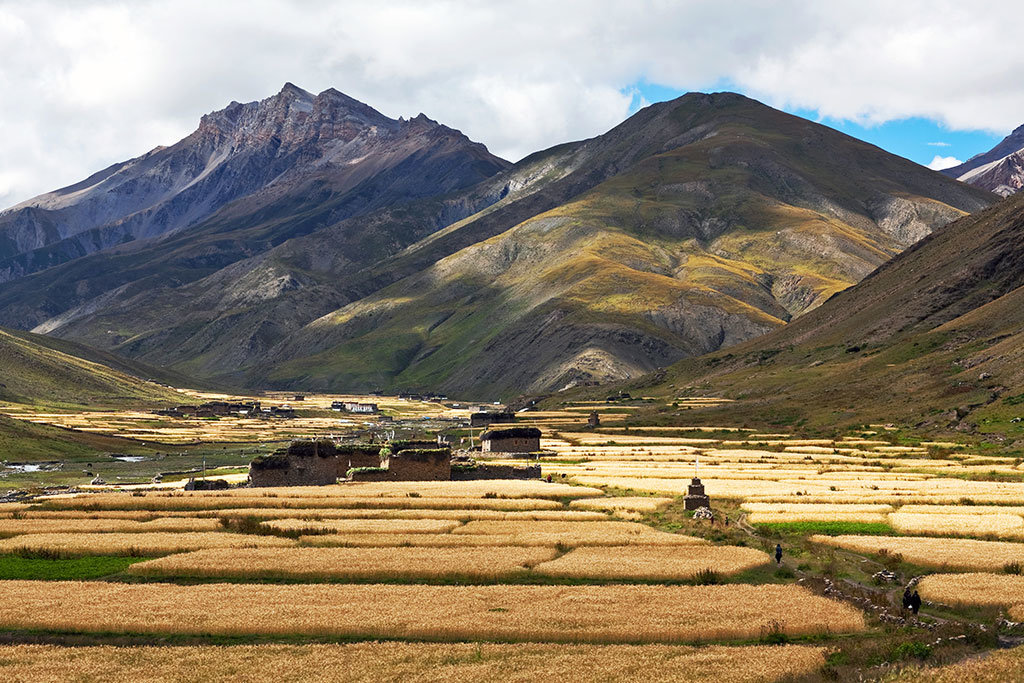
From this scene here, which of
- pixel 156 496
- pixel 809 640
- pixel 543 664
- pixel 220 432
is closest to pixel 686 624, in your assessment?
pixel 809 640

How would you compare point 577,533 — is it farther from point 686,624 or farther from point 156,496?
point 156,496

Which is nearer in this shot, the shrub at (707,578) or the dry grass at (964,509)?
the shrub at (707,578)

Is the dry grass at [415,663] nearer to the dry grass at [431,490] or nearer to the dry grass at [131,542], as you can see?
the dry grass at [131,542]

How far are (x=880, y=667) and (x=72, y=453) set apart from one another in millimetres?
125370

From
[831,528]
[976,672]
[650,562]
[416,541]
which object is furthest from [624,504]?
[976,672]

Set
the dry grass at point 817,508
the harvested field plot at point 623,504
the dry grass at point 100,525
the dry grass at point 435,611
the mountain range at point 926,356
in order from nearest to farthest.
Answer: the dry grass at point 435,611, the dry grass at point 100,525, the dry grass at point 817,508, the harvested field plot at point 623,504, the mountain range at point 926,356

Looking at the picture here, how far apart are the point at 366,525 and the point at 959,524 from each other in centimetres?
3297

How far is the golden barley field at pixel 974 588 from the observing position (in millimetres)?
37781

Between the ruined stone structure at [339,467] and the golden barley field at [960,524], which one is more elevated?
the ruined stone structure at [339,467]

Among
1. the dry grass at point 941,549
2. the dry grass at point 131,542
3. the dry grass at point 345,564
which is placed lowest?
the dry grass at point 345,564

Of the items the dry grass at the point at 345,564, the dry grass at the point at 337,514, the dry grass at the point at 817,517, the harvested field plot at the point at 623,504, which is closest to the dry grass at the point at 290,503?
the dry grass at the point at 337,514

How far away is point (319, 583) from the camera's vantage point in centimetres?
4325

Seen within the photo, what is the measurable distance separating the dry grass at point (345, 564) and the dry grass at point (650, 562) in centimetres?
162

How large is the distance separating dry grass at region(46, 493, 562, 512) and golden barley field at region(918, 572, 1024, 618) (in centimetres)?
2918
